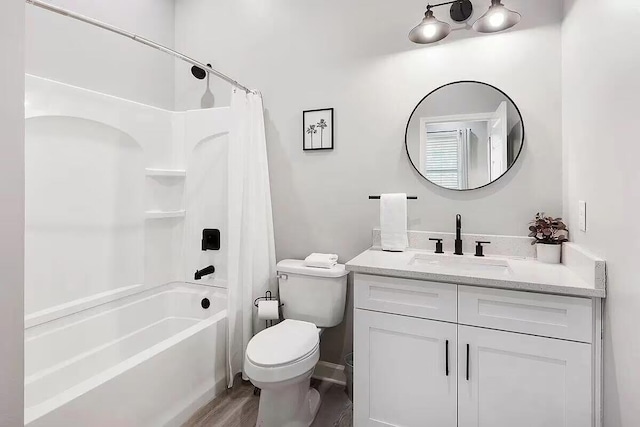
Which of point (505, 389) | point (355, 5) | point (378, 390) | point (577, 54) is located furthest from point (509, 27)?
point (378, 390)

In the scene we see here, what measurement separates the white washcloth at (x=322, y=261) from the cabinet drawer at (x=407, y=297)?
0.42 meters

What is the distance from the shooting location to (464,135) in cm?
203

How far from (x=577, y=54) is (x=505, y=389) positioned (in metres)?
1.56

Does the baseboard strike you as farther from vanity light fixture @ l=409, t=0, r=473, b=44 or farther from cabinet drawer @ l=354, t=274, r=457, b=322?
vanity light fixture @ l=409, t=0, r=473, b=44

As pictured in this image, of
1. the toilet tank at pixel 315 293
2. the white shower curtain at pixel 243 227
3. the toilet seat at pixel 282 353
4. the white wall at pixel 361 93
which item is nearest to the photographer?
the toilet seat at pixel 282 353

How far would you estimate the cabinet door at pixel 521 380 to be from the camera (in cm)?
135

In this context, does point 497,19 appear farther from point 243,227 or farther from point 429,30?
point 243,227

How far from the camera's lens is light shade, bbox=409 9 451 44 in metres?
1.89

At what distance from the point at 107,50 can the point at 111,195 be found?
1.03 metres

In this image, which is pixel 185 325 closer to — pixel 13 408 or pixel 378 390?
pixel 378 390

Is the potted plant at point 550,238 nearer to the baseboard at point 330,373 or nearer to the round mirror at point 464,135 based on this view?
the round mirror at point 464,135

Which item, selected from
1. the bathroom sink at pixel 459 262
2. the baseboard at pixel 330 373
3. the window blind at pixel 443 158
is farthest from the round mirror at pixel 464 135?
the baseboard at pixel 330 373

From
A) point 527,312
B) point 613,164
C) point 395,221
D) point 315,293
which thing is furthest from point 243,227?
point 613,164

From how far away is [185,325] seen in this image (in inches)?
103
